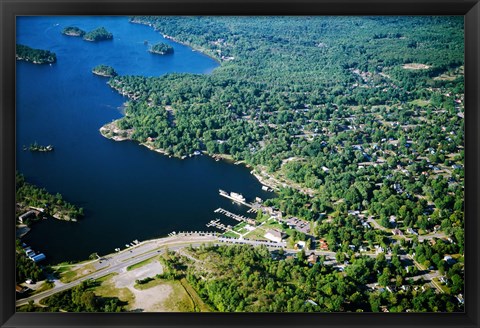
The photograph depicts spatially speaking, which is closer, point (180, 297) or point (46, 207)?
point (180, 297)

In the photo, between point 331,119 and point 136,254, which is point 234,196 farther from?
point 331,119

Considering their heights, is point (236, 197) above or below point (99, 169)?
below

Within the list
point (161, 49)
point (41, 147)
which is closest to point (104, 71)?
point (161, 49)

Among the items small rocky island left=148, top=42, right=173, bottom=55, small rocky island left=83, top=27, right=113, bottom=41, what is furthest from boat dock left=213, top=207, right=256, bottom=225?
small rocky island left=148, top=42, right=173, bottom=55

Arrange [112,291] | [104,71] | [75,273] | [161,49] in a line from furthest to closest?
[161,49] → [104,71] → [75,273] → [112,291]

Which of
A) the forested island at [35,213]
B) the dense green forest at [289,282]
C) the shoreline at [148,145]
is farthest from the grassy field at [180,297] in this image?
the shoreline at [148,145]

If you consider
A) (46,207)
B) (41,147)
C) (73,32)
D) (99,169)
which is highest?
(73,32)
